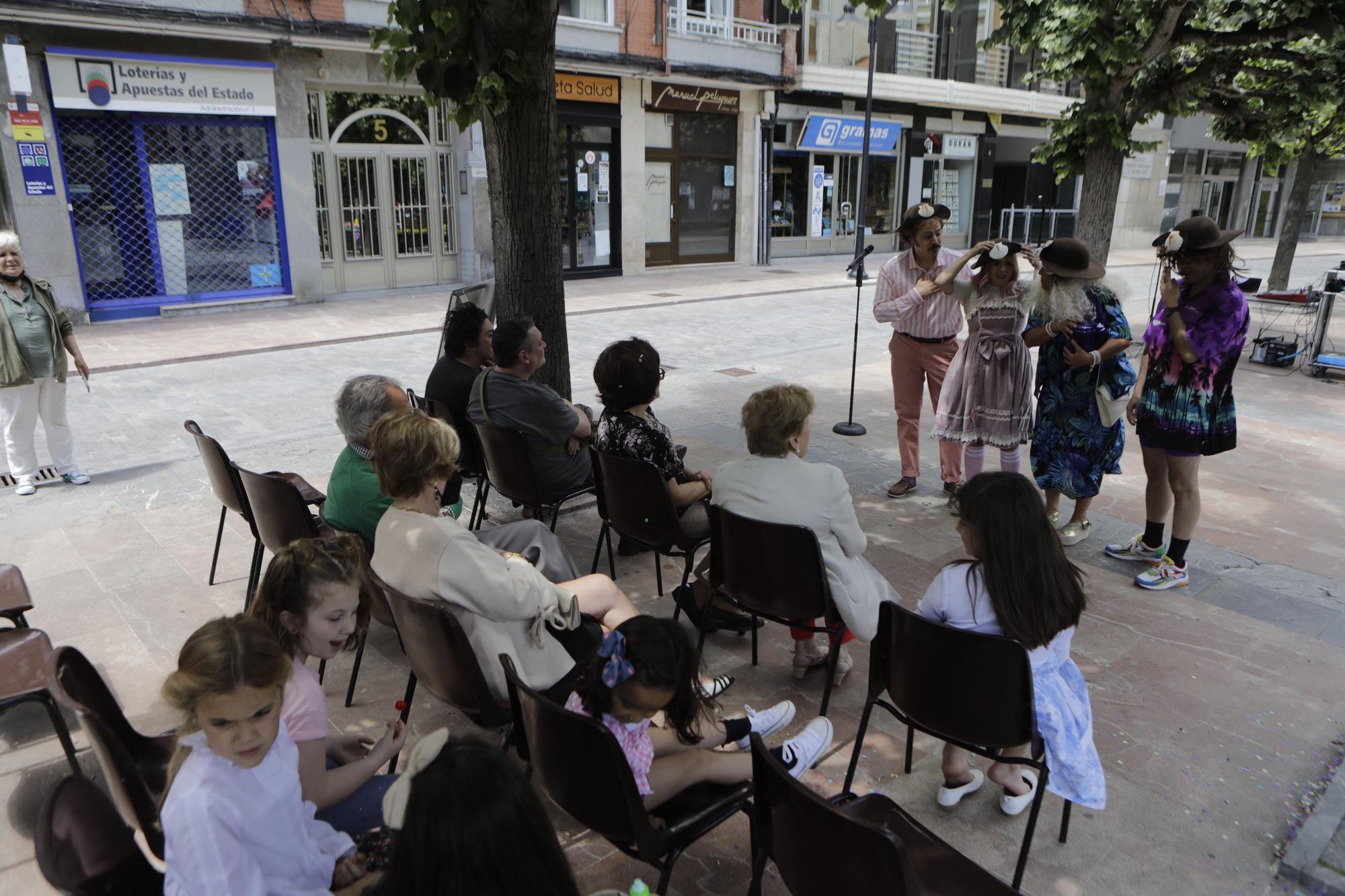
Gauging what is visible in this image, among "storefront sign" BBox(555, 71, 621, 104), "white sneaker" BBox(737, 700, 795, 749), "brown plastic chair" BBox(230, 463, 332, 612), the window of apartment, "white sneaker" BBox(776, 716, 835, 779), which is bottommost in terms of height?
"white sneaker" BBox(737, 700, 795, 749)

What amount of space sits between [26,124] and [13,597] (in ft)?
37.0

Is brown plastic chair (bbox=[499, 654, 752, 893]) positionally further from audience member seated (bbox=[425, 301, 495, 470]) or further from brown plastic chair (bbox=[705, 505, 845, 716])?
audience member seated (bbox=[425, 301, 495, 470])

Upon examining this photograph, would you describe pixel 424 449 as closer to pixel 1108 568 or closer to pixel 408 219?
pixel 1108 568

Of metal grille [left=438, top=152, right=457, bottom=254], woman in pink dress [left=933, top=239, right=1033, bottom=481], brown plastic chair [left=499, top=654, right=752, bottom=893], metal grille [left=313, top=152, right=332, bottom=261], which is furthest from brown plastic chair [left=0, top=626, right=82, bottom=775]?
metal grille [left=438, top=152, right=457, bottom=254]

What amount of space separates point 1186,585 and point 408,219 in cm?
1460

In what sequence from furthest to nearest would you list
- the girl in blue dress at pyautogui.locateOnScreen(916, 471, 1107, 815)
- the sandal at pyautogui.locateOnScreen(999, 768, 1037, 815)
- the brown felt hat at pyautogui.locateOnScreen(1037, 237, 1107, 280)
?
the brown felt hat at pyautogui.locateOnScreen(1037, 237, 1107, 280) → the sandal at pyautogui.locateOnScreen(999, 768, 1037, 815) → the girl in blue dress at pyautogui.locateOnScreen(916, 471, 1107, 815)

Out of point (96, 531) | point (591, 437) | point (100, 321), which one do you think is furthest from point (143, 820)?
point (100, 321)

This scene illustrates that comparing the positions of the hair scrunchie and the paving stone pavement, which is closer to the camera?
the hair scrunchie

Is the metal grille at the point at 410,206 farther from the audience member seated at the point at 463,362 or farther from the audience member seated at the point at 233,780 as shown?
the audience member seated at the point at 233,780

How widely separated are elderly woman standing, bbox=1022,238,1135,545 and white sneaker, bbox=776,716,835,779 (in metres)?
2.40

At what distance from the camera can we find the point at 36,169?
12062 millimetres

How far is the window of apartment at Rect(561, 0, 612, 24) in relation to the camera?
17.7 meters

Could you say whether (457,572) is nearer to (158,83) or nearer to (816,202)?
(158,83)

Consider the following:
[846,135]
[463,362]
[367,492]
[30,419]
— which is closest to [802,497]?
[367,492]
